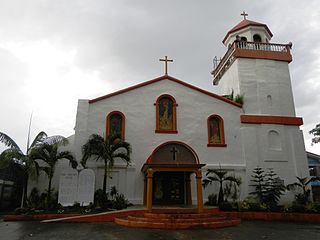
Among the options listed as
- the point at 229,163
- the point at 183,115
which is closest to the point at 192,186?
the point at 229,163

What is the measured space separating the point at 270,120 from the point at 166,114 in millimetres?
7094

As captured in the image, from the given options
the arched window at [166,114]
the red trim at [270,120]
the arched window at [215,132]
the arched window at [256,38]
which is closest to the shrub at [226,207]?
the arched window at [215,132]

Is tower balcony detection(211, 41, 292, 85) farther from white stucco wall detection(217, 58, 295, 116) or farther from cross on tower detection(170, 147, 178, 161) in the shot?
cross on tower detection(170, 147, 178, 161)

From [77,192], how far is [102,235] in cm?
616

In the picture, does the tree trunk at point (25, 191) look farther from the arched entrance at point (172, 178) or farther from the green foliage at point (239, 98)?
the green foliage at point (239, 98)

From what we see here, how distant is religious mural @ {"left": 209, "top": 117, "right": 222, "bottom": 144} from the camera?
18031 millimetres

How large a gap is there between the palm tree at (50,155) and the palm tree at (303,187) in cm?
1337

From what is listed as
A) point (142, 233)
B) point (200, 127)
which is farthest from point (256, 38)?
point (142, 233)

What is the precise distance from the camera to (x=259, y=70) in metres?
19.8

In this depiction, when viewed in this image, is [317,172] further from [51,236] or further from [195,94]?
[51,236]

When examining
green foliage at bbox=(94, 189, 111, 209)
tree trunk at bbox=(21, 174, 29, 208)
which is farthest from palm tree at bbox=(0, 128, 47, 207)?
green foliage at bbox=(94, 189, 111, 209)

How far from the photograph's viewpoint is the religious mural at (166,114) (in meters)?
17.8

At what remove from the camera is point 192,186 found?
16609 millimetres

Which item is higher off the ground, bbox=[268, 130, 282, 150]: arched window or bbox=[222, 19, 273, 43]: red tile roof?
bbox=[222, 19, 273, 43]: red tile roof
